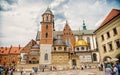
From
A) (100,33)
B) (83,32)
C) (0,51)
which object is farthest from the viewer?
(0,51)

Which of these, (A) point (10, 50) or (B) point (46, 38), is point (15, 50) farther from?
(B) point (46, 38)

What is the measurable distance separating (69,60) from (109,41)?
2234cm

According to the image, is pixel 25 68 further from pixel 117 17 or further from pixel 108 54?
pixel 117 17

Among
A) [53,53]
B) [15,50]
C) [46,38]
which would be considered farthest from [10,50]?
[53,53]

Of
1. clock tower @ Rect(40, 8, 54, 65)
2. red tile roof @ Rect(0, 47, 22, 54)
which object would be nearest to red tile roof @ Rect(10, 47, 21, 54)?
red tile roof @ Rect(0, 47, 22, 54)

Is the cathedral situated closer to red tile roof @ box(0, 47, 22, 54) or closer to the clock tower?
the clock tower

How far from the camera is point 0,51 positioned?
235 feet

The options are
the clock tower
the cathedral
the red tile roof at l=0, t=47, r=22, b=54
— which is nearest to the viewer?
the cathedral

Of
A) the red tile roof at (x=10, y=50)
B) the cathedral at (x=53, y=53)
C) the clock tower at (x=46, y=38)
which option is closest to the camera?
the cathedral at (x=53, y=53)

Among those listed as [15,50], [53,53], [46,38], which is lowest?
[53,53]

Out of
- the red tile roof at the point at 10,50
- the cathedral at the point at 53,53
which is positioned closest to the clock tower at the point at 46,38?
the cathedral at the point at 53,53

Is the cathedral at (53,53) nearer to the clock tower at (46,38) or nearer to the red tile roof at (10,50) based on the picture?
the clock tower at (46,38)

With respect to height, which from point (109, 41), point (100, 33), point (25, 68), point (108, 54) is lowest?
point (25, 68)

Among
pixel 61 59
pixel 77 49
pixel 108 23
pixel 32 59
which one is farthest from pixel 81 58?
pixel 108 23
